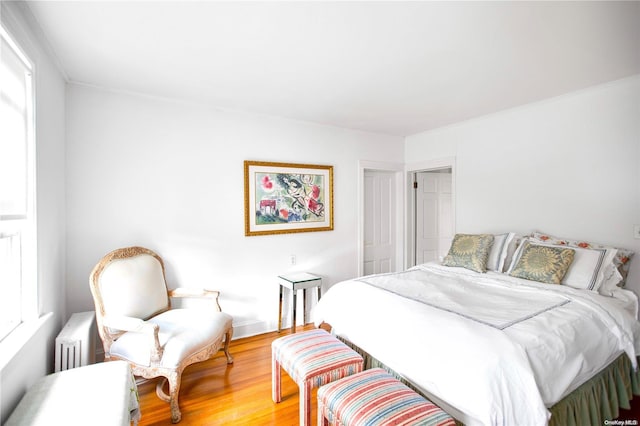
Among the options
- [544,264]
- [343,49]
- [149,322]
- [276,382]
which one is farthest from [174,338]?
[544,264]

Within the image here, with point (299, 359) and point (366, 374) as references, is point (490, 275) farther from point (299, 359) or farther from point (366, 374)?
point (299, 359)

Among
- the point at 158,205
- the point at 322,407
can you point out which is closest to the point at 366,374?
the point at 322,407

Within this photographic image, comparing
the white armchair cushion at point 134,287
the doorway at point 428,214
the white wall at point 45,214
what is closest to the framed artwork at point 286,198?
the white armchair cushion at point 134,287

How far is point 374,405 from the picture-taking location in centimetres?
147

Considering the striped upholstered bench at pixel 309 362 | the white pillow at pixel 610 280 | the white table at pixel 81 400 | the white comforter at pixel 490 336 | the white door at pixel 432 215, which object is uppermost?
the white door at pixel 432 215

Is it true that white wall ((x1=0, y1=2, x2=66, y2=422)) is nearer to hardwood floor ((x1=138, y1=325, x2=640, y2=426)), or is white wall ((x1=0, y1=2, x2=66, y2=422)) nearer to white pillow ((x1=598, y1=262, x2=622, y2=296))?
hardwood floor ((x1=138, y1=325, x2=640, y2=426))

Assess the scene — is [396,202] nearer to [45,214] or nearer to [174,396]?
[174,396]

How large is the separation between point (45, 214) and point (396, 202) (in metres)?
3.93

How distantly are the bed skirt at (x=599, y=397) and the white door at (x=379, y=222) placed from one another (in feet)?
7.24

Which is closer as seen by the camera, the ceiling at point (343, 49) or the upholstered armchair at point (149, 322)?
the ceiling at point (343, 49)

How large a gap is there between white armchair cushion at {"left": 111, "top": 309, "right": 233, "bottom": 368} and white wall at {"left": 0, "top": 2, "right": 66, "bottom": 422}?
43 centimetres

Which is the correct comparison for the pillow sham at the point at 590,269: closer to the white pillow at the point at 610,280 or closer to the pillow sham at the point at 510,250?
the white pillow at the point at 610,280

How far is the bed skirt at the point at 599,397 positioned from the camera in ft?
5.54

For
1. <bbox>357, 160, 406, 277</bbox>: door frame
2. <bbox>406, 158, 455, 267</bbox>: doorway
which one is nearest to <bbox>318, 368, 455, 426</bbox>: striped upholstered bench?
<bbox>357, 160, 406, 277</bbox>: door frame
